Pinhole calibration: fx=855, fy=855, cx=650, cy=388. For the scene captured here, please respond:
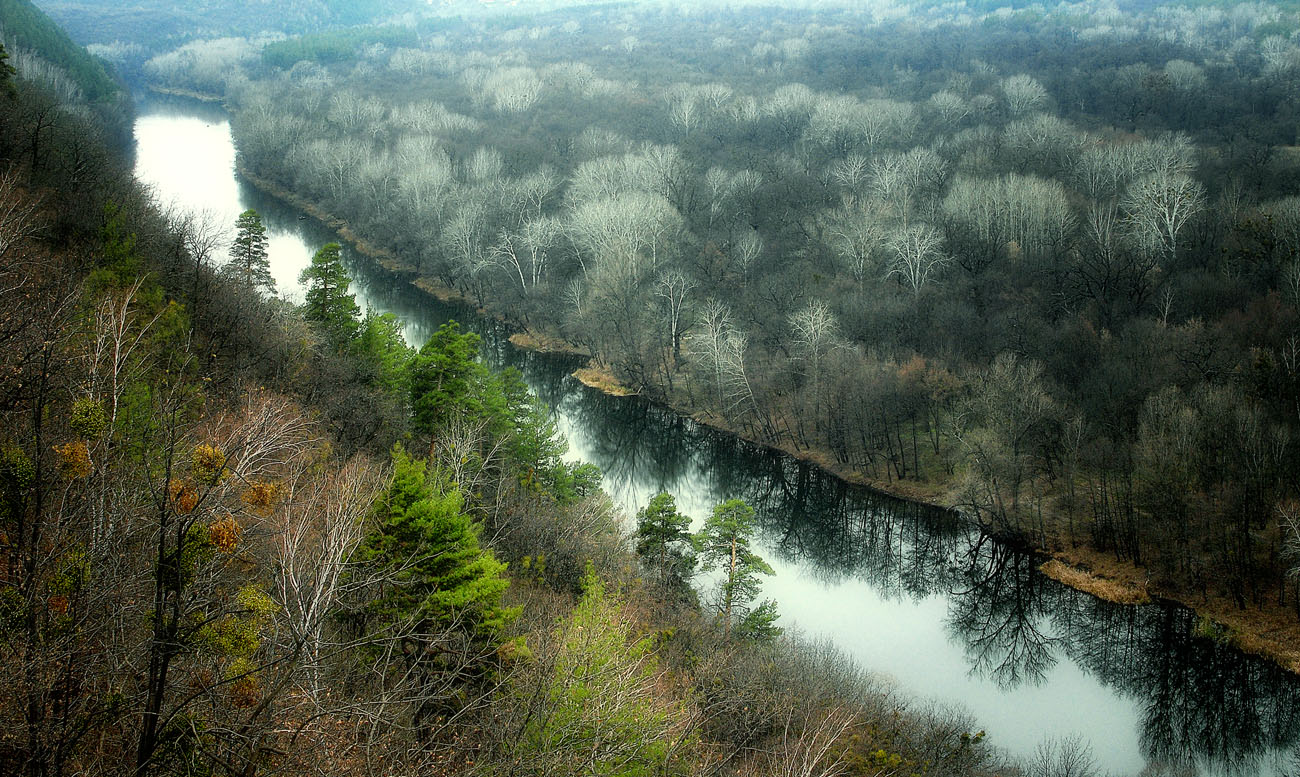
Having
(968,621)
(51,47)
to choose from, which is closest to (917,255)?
(968,621)

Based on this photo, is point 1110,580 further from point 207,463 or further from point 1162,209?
point 207,463

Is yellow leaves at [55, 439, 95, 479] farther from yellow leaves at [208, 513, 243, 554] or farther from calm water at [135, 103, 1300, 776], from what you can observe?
calm water at [135, 103, 1300, 776]

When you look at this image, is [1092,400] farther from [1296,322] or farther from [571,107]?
[571,107]

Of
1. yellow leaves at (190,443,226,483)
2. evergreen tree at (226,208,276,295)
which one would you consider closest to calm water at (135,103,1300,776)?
evergreen tree at (226,208,276,295)

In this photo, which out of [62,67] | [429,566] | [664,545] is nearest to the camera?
[429,566]

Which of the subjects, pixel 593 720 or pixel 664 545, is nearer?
pixel 593 720

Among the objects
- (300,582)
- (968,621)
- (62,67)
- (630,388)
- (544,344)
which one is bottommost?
(968,621)
